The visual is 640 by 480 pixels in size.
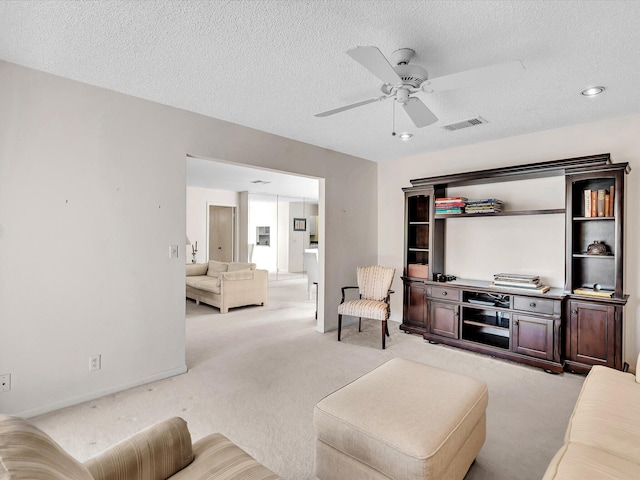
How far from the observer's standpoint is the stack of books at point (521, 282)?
3487 mm

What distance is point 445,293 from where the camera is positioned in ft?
13.3

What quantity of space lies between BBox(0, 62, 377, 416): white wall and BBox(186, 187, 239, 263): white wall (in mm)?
4953

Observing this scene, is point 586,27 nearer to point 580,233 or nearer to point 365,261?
point 580,233

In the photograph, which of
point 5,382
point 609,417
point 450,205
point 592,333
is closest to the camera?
point 609,417

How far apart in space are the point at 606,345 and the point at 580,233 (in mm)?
1109

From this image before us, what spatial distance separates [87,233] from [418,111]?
2692 millimetres

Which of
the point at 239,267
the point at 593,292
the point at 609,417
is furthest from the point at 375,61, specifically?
the point at 239,267

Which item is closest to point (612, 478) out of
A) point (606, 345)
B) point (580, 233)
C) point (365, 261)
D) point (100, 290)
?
point (606, 345)

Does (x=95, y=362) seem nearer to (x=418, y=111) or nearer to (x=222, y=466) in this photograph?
(x=222, y=466)

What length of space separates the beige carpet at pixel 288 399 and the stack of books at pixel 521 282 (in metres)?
0.79

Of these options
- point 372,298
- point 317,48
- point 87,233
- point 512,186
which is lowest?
point 372,298

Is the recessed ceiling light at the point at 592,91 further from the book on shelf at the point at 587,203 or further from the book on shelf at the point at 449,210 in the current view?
the book on shelf at the point at 449,210

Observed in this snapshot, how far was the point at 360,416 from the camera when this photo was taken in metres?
1.65

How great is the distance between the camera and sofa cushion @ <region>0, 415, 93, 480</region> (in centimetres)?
73
